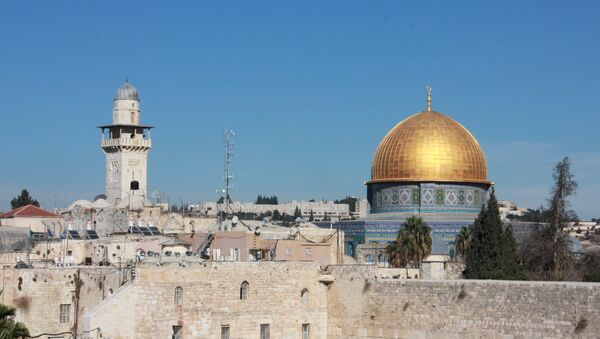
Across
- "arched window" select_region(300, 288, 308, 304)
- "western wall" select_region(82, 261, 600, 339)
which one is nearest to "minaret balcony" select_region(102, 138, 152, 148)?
"western wall" select_region(82, 261, 600, 339)

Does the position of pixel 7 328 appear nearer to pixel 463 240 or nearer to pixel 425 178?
pixel 463 240

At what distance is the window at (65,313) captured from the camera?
28.1 meters

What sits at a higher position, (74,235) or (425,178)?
(425,178)

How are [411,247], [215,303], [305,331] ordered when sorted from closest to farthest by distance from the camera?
[215,303]
[305,331]
[411,247]

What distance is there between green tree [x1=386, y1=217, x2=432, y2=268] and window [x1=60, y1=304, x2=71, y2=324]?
1346cm

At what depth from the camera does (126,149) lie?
5462 centimetres

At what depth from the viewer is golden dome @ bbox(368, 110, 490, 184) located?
4672cm

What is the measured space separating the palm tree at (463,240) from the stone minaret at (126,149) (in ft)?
56.3

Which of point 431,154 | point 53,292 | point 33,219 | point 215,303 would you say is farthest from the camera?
point 431,154

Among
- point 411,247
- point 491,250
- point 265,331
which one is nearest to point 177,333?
point 265,331

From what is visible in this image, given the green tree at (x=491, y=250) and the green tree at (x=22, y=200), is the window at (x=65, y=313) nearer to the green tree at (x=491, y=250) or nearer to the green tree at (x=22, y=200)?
the green tree at (x=491, y=250)

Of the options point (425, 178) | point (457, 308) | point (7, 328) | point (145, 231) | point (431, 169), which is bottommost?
point (7, 328)

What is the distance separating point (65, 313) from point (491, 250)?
1295 centimetres

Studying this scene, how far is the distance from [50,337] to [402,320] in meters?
8.18
